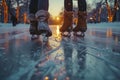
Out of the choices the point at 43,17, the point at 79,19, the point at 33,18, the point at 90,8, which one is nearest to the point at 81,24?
the point at 79,19

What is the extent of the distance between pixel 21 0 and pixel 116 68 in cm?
7058

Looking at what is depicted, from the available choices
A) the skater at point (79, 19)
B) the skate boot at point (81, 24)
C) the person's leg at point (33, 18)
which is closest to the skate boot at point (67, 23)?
the skater at point (79, 19)

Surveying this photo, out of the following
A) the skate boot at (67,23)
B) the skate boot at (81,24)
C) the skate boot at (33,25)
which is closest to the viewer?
the skate boot at (33,25)

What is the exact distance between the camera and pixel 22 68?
2.78 meters

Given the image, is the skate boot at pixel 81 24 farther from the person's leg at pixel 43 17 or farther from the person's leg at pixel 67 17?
the person's leg at pixel 43 17

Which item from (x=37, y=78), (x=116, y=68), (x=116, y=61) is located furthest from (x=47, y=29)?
(x=37, y=78)

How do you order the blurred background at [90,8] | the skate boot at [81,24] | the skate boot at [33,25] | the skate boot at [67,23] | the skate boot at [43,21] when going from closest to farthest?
1. the skate boot at [43,21]
2. the skate boot at [33,25]
3. the skate boot at [81,24]
4. the skate boot at [67,23]
5. the blurred background at [90,8]

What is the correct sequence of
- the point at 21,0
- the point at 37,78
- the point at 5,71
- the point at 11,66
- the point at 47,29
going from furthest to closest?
the point at 21,0 → the point at 47,29 → the point at 11,66 → the point at 5,71 → the point at 37,78

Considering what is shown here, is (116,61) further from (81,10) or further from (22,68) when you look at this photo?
(81,10)

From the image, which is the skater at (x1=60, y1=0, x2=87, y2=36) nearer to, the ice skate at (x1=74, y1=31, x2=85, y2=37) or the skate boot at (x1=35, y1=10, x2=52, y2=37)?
the ice skate at (x1=74, y1=31, x2=85, y2=37)

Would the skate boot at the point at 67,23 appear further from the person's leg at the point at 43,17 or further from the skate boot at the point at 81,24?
the person's leg at the point at 43,17

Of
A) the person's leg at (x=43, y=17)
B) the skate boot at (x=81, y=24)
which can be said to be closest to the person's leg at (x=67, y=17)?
the skate boot at (x=81, y=24)

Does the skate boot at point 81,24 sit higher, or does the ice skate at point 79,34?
the skate boot at point 81,24

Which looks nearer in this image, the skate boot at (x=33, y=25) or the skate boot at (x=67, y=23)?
the skate boot at (x=33, y=25)
